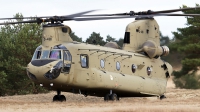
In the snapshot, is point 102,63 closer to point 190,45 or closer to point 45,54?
point 45,54

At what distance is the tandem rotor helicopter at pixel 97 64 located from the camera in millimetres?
24984

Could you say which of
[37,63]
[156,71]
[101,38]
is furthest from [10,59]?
[37,63]

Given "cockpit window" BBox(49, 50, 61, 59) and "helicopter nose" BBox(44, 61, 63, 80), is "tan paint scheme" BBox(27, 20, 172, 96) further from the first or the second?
"cockpit window" BBox(49, 50, 61, 59)

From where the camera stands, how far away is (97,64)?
1053 inches

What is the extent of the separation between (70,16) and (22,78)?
72.5ft

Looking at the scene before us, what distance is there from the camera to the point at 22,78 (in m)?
→ 45.9

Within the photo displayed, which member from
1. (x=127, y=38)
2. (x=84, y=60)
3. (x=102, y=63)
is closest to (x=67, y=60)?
(x=84, y=60)

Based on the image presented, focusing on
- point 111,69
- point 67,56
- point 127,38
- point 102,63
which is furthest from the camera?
point 127,38

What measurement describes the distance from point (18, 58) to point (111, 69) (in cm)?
1840

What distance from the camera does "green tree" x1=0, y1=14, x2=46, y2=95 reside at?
145 feet

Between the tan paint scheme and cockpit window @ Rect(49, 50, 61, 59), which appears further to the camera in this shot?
the tan paint scheme

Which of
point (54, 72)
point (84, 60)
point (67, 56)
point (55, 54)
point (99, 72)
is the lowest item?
point (99, 72)

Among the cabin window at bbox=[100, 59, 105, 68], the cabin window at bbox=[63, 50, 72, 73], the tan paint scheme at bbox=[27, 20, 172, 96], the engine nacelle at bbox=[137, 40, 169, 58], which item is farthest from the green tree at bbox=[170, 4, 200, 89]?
the cabin window at bbox=[63, 50, 72, 73]

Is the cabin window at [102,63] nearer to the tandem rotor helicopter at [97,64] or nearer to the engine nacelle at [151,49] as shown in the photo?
the tandem rotor helicopter at [97,64]
